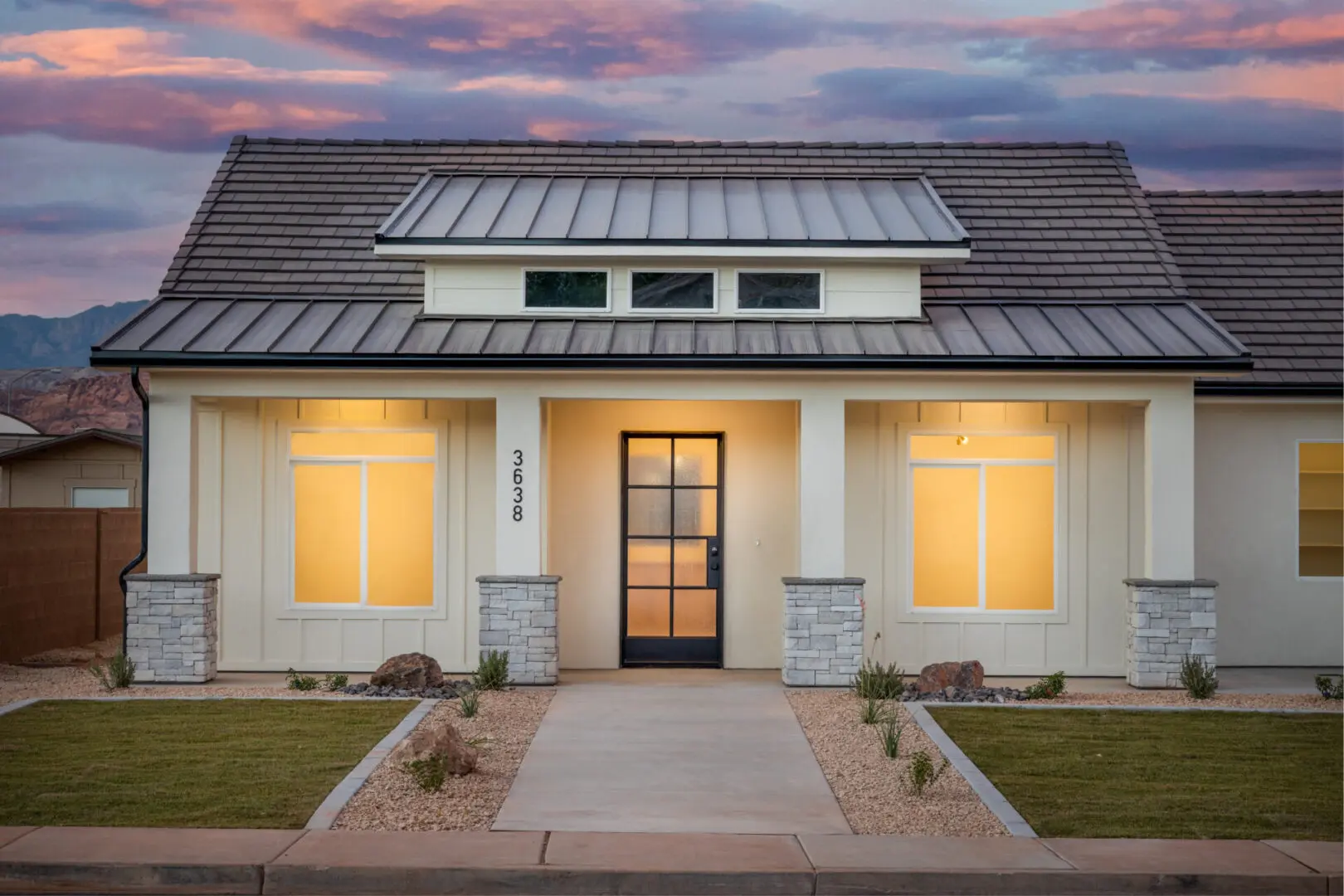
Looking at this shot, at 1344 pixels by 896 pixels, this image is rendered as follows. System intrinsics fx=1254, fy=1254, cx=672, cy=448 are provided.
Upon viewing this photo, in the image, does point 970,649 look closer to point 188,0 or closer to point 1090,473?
point 1090,473

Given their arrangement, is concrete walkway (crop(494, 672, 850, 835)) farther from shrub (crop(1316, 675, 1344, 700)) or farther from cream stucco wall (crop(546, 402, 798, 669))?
shrub (crop(1316, 675, 1344, 700))

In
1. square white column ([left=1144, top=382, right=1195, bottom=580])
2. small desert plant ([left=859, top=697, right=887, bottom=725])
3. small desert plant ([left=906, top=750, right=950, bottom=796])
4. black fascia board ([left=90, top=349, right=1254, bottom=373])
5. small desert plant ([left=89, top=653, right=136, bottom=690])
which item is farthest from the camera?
square white column ([left=1144, top=382, right=1195, bottom=580])

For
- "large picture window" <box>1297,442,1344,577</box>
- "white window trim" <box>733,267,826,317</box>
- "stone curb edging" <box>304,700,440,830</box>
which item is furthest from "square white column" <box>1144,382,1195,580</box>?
"stone curb edging" <box>304,700,440,830</box>

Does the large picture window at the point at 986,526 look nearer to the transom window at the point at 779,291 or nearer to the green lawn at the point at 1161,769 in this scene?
the transom window at the point at 779,291

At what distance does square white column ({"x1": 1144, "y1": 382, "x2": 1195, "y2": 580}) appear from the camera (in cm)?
1251

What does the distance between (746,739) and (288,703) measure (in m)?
4.14

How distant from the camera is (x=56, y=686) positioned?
12.2 metres

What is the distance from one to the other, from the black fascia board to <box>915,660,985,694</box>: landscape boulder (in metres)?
2.90

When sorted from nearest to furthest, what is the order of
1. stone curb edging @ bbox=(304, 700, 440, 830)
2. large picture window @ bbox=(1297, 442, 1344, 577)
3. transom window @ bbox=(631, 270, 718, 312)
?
stone curb edging @ bbox=(304, 700, 440, 830), transom window @ bbox=(631, 270, 718, 312), large picture window @ bbox=(1297, 442, 1344, 577)

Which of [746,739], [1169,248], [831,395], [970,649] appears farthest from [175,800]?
[1169,248]

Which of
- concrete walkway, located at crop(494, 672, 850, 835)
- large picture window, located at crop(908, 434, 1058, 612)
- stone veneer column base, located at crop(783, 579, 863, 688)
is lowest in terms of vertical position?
concrete walkway, located at crop(494, 672, 850, 835)

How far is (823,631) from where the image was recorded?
12281mm

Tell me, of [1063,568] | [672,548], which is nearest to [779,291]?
[672,548]

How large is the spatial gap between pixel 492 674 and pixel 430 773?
3745 mm
